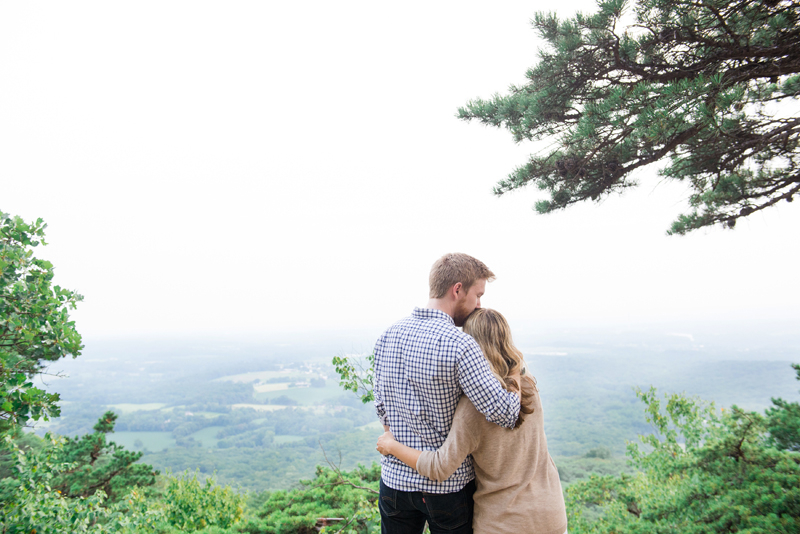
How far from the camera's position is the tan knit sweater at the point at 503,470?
1.23m

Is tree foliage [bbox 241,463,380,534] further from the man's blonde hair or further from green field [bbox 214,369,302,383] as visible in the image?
green field [bbox 214,369,302,383]

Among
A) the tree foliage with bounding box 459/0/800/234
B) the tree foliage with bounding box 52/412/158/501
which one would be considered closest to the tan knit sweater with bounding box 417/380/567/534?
the tree foliage with bounding box 459/0/800/234

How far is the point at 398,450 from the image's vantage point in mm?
1350

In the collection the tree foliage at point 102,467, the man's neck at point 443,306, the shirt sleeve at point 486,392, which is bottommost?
the tree foliage at point 102,467

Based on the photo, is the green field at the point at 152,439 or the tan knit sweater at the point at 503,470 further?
the green field at the point at 152,439

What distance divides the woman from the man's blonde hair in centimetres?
25

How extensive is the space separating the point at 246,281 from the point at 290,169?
488 inches

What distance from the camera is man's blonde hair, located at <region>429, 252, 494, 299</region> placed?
146 centimetres

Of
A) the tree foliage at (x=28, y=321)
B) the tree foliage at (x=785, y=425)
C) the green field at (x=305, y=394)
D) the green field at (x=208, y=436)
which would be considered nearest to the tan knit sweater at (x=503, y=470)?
the tree foliage at (x=28, y=321)

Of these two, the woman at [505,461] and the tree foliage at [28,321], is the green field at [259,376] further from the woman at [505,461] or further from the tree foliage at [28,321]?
the woman at [505,461]

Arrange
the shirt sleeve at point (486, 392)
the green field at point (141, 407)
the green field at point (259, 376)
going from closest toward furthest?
the shirt sleeve at point (486, 392) < the green field at point (141, 407) < the green field at point (259, 376)

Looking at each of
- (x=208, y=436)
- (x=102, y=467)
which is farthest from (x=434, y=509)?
(x=208, y=436)

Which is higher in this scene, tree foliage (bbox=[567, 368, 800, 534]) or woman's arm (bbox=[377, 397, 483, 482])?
woman's arm (bbox=[377, 397, 483, 482])

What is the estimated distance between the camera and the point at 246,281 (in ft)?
126
